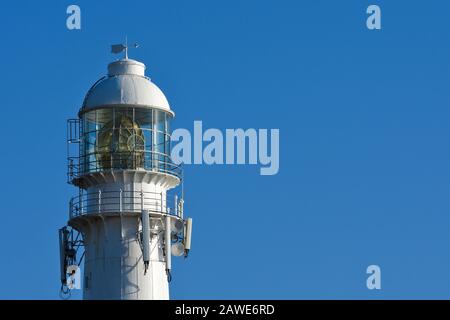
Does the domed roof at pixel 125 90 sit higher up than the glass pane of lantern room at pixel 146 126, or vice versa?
the domed roof at pixel 125 90

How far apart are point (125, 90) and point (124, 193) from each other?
186 inches

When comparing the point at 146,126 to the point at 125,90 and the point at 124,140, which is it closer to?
the point at 124,140

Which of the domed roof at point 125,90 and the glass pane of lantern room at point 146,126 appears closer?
the domed roof at point 125,90

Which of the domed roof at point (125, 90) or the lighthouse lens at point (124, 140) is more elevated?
the domed roof at point (125, 90)

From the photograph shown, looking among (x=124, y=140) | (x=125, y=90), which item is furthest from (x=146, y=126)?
(x=125, y=90)

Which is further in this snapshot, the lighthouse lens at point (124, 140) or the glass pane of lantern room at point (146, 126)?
the glass pane of lantern room at point (146, 126)

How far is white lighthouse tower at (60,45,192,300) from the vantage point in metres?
81.1

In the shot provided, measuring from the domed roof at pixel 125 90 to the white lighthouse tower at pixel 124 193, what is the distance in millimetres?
45

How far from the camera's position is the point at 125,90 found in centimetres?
8269

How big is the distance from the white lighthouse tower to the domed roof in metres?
0.05

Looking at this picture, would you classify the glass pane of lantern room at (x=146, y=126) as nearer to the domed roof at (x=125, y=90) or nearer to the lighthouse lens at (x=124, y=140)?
the lighthouse lens at (x=124, y=140)

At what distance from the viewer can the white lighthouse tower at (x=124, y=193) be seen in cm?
8112

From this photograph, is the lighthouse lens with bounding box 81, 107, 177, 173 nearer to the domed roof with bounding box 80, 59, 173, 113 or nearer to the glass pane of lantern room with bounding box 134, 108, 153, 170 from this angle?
the glass pane of lantern room with bounding box 134, 108, 153, 170
